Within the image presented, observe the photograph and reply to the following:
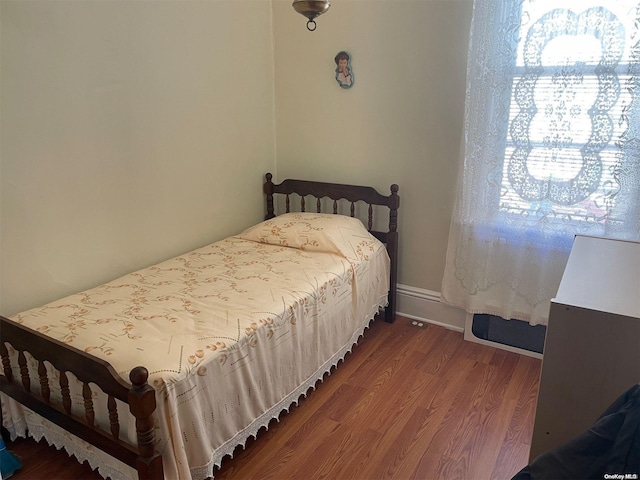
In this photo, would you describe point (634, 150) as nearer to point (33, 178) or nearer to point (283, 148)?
point (283, 148)

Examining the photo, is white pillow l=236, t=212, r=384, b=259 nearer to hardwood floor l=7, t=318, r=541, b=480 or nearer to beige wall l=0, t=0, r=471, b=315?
beige wall l=0, t=0, r=471, b=315

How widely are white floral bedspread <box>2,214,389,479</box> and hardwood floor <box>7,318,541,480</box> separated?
11 centimetres

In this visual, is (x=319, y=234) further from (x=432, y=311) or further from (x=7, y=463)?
(x=7, y=463)

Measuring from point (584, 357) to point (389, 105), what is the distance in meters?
1.97

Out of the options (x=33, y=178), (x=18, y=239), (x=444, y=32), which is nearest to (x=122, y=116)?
(x=33, y=178)

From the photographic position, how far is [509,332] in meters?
2.77

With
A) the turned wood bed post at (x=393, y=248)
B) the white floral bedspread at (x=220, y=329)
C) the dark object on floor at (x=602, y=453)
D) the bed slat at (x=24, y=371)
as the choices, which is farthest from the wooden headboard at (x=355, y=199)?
the dark object on floor at (x=602, y=453)

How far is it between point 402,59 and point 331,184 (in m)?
0.88

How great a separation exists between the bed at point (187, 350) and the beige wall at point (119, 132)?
0.18 m

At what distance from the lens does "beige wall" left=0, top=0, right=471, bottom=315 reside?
78.0 inches

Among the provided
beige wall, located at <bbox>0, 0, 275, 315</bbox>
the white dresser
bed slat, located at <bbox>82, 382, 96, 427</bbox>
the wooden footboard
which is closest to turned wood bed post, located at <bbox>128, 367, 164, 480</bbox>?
the wooden footboard

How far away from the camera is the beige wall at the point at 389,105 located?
Result: 2676mm

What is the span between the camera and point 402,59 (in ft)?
9.12

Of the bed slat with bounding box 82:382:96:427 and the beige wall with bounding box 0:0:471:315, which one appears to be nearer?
the bed slat with bounding box 82:382:96:427
